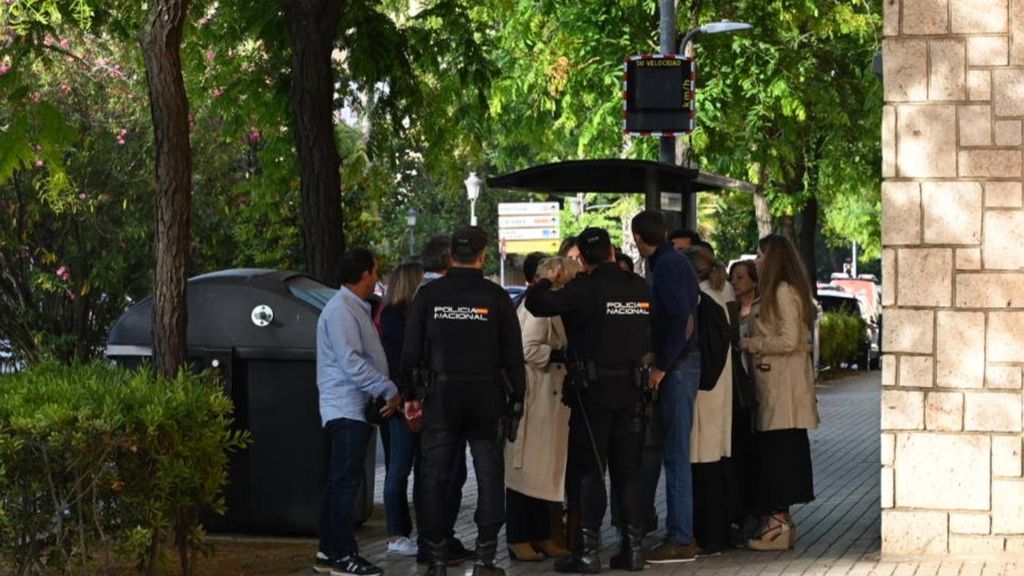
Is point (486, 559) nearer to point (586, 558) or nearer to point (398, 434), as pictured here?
point (586, 558)

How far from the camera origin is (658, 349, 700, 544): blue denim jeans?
35.2 ft

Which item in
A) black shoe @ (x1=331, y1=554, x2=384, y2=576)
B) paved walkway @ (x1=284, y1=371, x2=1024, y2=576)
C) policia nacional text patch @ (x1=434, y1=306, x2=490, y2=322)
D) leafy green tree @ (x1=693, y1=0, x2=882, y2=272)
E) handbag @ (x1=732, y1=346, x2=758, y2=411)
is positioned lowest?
paved walkway @ (x1=284, y1=371, x2=1024, y2=576)

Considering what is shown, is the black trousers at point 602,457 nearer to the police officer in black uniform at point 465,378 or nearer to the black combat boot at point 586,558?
the black combat boot at point 586,558

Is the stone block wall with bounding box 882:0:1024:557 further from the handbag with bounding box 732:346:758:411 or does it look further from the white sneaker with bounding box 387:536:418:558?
the white sneaker with bounding box 387:536:418:558

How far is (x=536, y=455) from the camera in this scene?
10.6 m

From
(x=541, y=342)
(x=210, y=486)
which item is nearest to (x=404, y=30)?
(x=541, y=342)

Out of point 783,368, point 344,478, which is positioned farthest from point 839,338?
point 344,478

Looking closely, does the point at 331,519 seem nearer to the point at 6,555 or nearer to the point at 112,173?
the point at 6,555

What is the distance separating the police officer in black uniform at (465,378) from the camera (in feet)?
31.6

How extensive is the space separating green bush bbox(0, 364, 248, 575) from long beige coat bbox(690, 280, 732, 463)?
2.81 meters

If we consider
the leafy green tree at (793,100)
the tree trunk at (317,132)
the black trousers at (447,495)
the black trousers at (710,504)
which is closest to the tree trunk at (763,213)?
the leafy green tree at (793,100)

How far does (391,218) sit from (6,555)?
5117 centimetres

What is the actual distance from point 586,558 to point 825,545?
1833mm

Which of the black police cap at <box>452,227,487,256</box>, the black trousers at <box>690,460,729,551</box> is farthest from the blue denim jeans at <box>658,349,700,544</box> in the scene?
the black police cap at <box>452,227,487,256</box>
